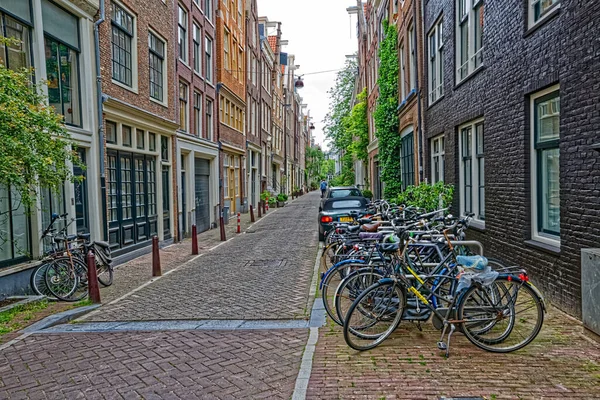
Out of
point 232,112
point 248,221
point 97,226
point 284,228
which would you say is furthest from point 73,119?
point 232,112

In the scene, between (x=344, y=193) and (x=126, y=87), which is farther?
(x=344, y=193)

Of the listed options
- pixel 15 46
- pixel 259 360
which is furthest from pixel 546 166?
pixel 15 46

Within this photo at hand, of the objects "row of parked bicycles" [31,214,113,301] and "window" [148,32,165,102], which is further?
"window" [148,32,165,102]

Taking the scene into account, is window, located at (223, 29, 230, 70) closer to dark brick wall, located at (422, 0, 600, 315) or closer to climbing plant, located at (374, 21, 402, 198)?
climbing plant, located at (374, 21, 402, 198)

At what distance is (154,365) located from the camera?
4.81 m

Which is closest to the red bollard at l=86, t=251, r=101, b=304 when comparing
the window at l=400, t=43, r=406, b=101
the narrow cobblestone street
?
the narrow cobblestone street

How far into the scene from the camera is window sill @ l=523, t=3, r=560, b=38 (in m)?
6.28

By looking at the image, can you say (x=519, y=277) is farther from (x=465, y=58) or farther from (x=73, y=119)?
(x=73, y=119)

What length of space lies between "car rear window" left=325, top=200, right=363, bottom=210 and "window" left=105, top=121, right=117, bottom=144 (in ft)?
19.8

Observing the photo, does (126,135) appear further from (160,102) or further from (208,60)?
(208,60)

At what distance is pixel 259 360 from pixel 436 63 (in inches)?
446

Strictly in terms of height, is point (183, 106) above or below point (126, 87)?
above

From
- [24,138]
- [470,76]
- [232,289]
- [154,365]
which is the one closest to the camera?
[154,365]

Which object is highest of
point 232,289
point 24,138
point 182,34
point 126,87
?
point 182,34
